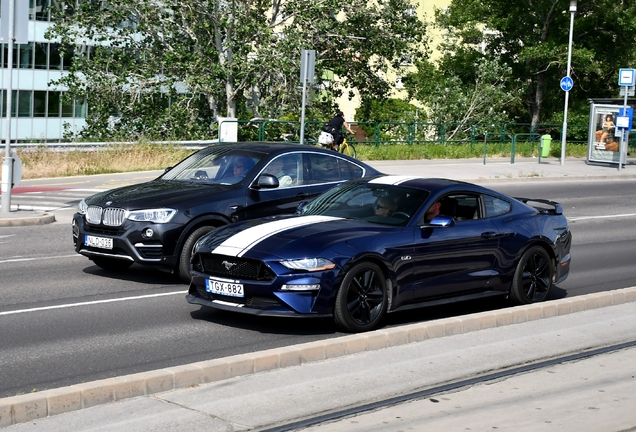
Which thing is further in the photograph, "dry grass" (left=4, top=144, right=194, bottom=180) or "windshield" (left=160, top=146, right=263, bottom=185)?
"dry grass" (left=4, top=144, right=194, bottom=180)

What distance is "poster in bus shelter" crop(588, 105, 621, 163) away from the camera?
37.8 m

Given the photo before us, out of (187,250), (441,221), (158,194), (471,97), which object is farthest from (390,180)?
(471,97)

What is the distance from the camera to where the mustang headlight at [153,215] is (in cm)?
1169

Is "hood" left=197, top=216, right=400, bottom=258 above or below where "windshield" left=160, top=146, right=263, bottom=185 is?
below

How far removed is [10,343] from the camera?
8.91 m

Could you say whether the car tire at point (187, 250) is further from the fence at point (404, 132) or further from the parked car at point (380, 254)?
the fence at point (404, 132)

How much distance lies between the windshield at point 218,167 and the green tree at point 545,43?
38453mm

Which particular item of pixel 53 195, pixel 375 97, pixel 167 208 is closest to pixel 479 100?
pixel 375 97

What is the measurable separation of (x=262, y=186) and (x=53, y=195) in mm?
10915

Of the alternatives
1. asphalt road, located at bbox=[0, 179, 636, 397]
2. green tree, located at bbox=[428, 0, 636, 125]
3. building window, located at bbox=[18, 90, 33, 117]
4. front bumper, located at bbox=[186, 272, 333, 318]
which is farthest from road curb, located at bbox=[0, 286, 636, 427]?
building window, located at bbox=[18, 90, 33, 117]

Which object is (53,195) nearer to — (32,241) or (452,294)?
(32,241)

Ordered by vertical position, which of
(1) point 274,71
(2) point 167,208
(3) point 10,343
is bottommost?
(3) point 10,343

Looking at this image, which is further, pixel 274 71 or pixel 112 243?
pixel 274 71

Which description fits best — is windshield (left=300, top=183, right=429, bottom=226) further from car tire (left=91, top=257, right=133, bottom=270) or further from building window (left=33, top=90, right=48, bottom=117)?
building window (left=33, top=90, right=48, bottom=117)
